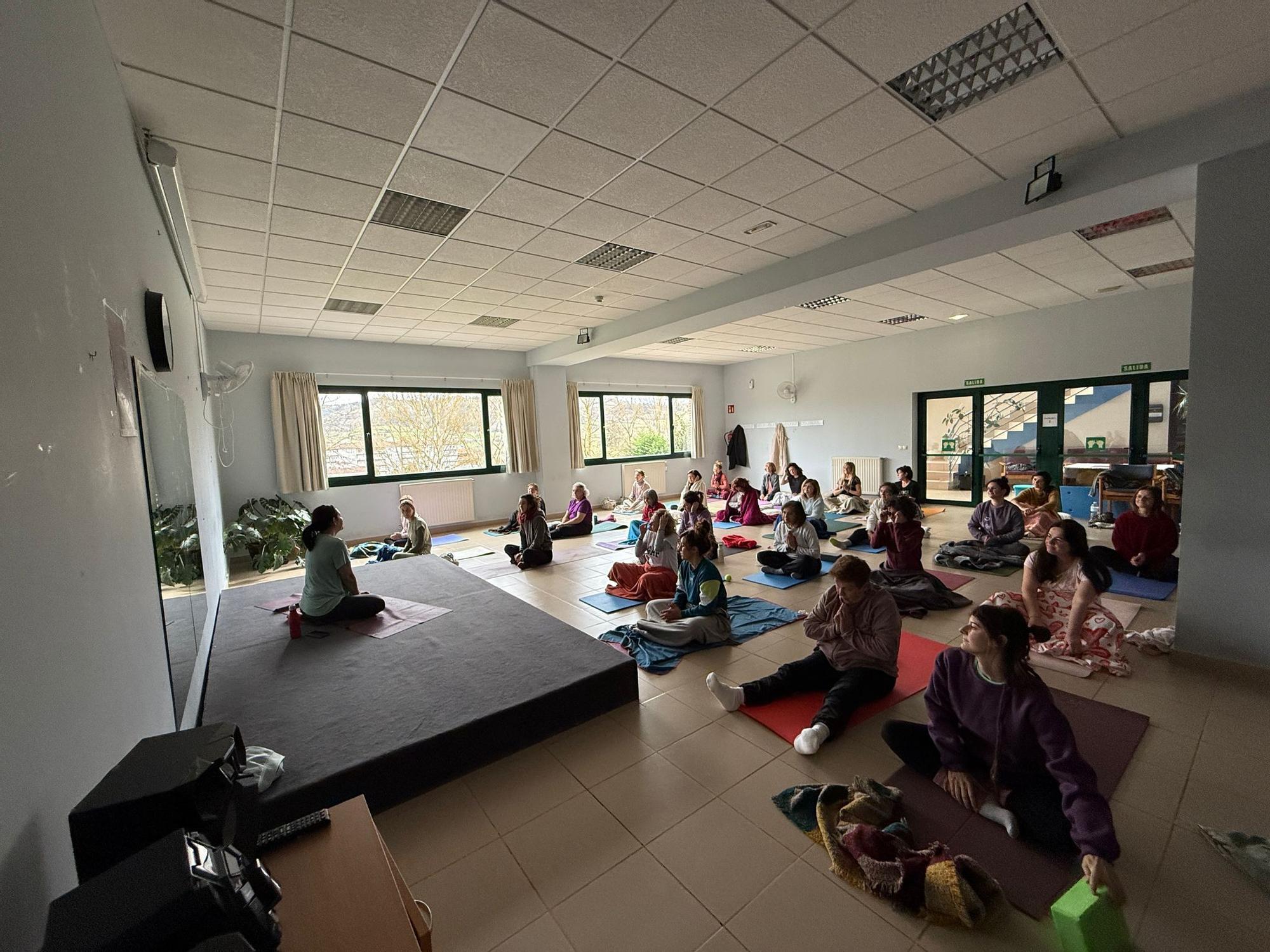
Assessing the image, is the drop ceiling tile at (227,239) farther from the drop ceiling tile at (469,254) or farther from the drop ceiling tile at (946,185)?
the drop ceiling tile at (946,185)

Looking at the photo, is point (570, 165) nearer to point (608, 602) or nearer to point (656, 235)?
point (656, 235)

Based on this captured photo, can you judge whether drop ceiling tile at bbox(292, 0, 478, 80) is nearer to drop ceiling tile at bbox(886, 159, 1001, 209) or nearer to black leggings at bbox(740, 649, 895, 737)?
drop ceiling tile at bbox(886, 159, 1001, 209)

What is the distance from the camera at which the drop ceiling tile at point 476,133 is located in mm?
2568

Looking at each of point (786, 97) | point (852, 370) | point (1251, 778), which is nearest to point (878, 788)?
point (1251, 778)

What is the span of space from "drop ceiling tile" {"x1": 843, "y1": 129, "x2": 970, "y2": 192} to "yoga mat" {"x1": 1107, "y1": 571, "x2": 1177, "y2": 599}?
3.54 m

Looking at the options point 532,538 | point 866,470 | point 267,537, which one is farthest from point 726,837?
→ point 866,470

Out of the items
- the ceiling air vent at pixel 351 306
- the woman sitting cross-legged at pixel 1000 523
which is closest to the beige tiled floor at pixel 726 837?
the woman sitting cross-legged at pixel 1000 523

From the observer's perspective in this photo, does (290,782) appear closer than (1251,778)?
Yes

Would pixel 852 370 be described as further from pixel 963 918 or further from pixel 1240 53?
pixel 963 918

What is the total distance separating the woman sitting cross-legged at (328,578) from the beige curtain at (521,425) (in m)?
5.63

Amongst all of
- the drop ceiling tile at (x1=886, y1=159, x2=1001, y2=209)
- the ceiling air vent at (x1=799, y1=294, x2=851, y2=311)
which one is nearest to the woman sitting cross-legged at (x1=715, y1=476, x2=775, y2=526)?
the ceiling air vent at (x1=799, y1=294, x2=851, y2=311)

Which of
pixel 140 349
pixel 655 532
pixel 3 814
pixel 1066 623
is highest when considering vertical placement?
pixel 140 349

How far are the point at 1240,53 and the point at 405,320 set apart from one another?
7135 millimetres

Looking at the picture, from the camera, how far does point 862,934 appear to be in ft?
5.30
